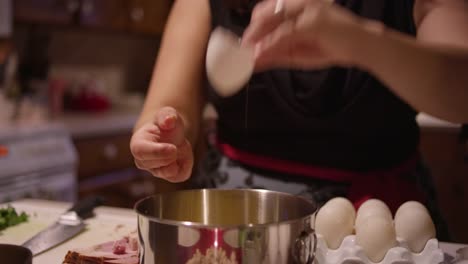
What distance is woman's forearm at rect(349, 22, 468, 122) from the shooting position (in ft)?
2.09

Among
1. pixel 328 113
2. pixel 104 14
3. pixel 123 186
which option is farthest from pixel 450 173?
pixel 104 14

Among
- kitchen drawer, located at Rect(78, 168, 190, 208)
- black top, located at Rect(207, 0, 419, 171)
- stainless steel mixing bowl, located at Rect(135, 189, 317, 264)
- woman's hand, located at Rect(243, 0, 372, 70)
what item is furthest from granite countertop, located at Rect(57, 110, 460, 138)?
stainless steel mixing bowl, located at Rect(135, 189, 317, 264)

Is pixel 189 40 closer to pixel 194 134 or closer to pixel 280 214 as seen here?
pixel 194 134

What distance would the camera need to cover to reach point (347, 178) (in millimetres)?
1044

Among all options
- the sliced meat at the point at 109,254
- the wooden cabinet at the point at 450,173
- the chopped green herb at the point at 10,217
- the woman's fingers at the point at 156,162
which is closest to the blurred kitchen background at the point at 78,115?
the wooden cabinet at the point at 450,173

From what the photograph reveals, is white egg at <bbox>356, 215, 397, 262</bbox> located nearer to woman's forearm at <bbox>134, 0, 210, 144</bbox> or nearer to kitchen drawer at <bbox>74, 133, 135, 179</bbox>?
woman's forearm at <bbox>134, 0, 210, 144</bbox>

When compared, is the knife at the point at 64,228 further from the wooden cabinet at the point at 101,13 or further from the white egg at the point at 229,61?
the wooden cabinet at the point at 101,13

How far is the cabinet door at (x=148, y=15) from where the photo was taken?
290cm

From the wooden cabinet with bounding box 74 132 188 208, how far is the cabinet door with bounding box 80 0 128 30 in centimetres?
52

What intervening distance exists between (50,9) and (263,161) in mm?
1637

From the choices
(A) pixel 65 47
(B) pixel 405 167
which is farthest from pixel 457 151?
(A) pixel 65 47

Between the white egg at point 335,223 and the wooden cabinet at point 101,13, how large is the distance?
74.5 inches

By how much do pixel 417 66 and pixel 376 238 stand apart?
0.19 meters

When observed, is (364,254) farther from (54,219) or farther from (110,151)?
(110,151)
